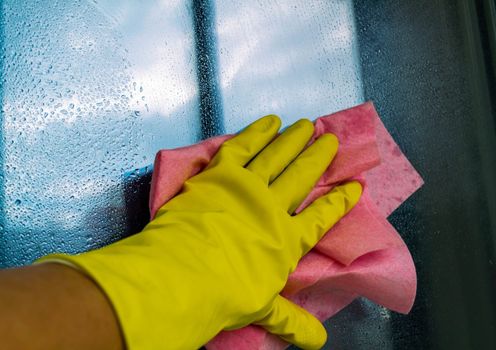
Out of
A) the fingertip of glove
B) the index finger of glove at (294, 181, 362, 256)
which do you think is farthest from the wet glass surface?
the index finger of glove at (294, 181, 362, 256)

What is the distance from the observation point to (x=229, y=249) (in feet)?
1.93

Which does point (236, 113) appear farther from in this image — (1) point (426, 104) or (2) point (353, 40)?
(1) point (426, 104)

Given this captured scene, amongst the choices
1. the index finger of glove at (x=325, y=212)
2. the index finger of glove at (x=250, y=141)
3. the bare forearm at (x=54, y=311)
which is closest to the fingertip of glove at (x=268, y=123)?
the index finger of glove at (x=250, y=141)

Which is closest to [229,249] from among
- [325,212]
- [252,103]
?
[325,212]

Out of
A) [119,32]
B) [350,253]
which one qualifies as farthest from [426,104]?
[119,32]

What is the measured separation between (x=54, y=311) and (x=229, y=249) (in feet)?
0.73

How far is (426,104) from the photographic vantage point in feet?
3.20

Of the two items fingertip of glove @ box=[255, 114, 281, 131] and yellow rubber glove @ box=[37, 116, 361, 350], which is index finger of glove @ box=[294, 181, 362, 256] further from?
fingertip of glove @ box=[255, 114, 281, 131]

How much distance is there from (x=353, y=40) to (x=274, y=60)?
175mm

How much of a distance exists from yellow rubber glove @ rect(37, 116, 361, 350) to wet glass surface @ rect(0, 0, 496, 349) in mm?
87

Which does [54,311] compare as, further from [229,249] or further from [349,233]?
[349,233]

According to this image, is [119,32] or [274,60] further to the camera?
[274,60]

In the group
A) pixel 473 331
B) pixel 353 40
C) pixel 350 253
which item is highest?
pixel 353 40

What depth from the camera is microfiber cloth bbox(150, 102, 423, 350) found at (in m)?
0.66
